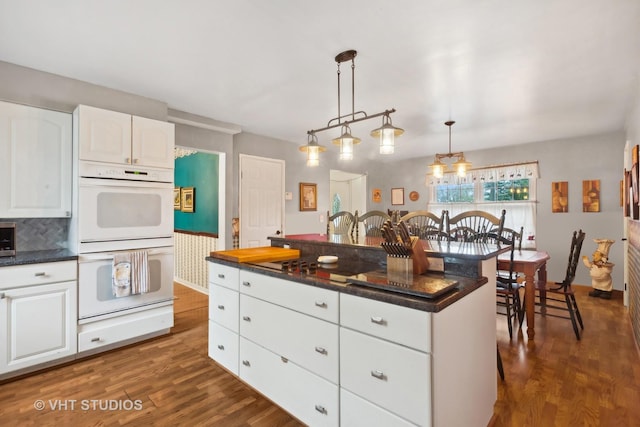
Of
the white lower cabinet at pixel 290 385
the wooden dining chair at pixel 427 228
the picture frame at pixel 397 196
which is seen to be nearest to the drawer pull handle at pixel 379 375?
the white lower cabinet at pixel 290 385

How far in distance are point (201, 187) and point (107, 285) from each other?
244 centimetres

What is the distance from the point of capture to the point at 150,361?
2.58 m

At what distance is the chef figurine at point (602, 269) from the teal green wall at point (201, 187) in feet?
17.6

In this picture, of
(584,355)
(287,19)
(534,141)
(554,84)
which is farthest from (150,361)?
(534,141)

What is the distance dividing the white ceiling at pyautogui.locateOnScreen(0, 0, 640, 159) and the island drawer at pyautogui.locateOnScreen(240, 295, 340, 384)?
1770 mm

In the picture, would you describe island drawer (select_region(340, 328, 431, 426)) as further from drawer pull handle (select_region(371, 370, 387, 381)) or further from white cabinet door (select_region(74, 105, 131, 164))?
white cabinet door (select_region(74, 105, 131, 164))

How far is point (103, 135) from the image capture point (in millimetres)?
2656

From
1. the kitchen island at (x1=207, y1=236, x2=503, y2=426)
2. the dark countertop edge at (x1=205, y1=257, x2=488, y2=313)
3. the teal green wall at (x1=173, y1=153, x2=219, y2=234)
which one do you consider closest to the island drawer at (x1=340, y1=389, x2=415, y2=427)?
the kitchen island at (x1=207, y1=236, x2=503, y2=426)

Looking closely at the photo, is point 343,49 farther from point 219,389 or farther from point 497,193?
point 497,193

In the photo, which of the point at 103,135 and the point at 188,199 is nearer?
the point at 103,135

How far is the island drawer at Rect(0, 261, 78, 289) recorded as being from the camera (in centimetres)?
221

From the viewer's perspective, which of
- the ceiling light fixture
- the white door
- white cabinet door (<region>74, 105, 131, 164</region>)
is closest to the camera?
white cabinet door (<region>74, 105, 131, 164</region>)

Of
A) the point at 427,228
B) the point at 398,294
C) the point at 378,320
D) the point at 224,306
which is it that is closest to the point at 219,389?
the point at 224,306

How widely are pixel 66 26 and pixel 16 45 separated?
58cm
